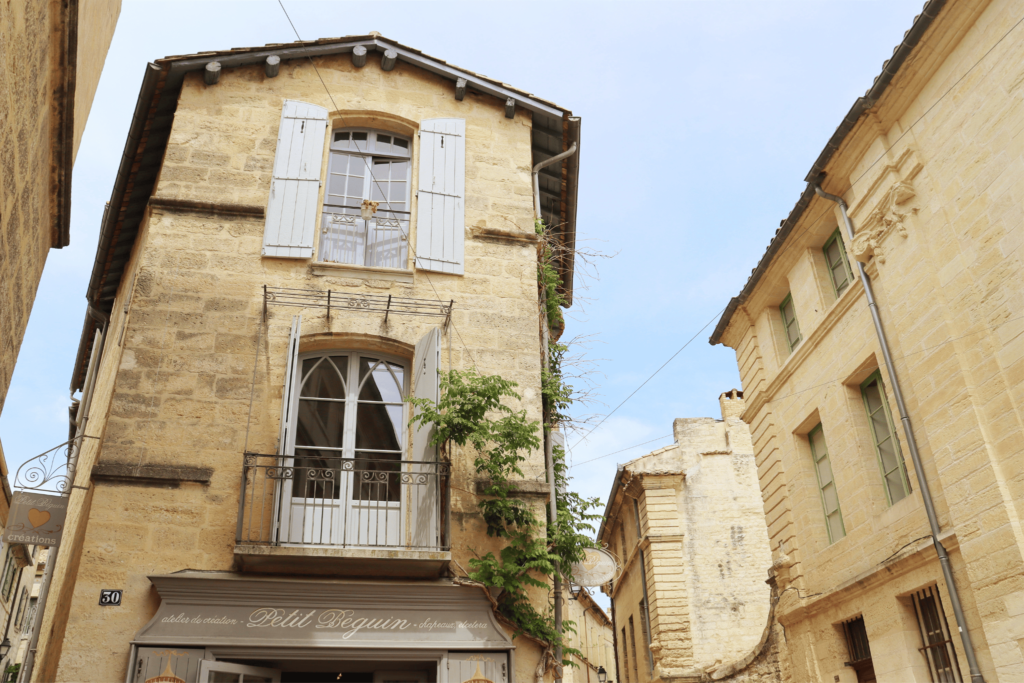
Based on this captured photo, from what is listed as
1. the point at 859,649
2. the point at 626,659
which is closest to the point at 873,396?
the point at 859,649

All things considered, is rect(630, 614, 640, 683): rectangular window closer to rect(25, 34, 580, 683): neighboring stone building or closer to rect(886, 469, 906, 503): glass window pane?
rect(886, 469, 906, 503): glass window pane

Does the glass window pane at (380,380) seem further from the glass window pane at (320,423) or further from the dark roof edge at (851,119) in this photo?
the dark roof edge at (851,119)

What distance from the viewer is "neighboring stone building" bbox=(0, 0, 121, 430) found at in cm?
555

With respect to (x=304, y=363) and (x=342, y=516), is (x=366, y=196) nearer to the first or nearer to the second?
(x=304, y=363)

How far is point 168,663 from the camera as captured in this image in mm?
5766

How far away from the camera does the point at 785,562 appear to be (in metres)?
11.8

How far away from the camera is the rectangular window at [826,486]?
10766mm

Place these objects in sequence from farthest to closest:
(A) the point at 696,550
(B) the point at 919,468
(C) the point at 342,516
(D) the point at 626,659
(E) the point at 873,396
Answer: (D) the point at 626,659 < (A) the point at 696,550 < (E) the point at 873,396 < (B) the point at 919,468 < (C) the point at 342,516

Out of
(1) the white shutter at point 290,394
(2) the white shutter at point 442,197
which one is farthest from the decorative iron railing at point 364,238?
(1) the white shutter at point 290,394

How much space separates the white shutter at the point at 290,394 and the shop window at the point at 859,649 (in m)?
7.39

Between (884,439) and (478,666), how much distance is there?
6.24 metres

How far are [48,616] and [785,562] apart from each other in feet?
31.1

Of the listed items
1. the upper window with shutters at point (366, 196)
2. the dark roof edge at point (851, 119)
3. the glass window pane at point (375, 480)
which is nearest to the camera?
the glass window pane at point (375, 480)

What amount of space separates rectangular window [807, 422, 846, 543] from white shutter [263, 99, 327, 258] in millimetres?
7557
